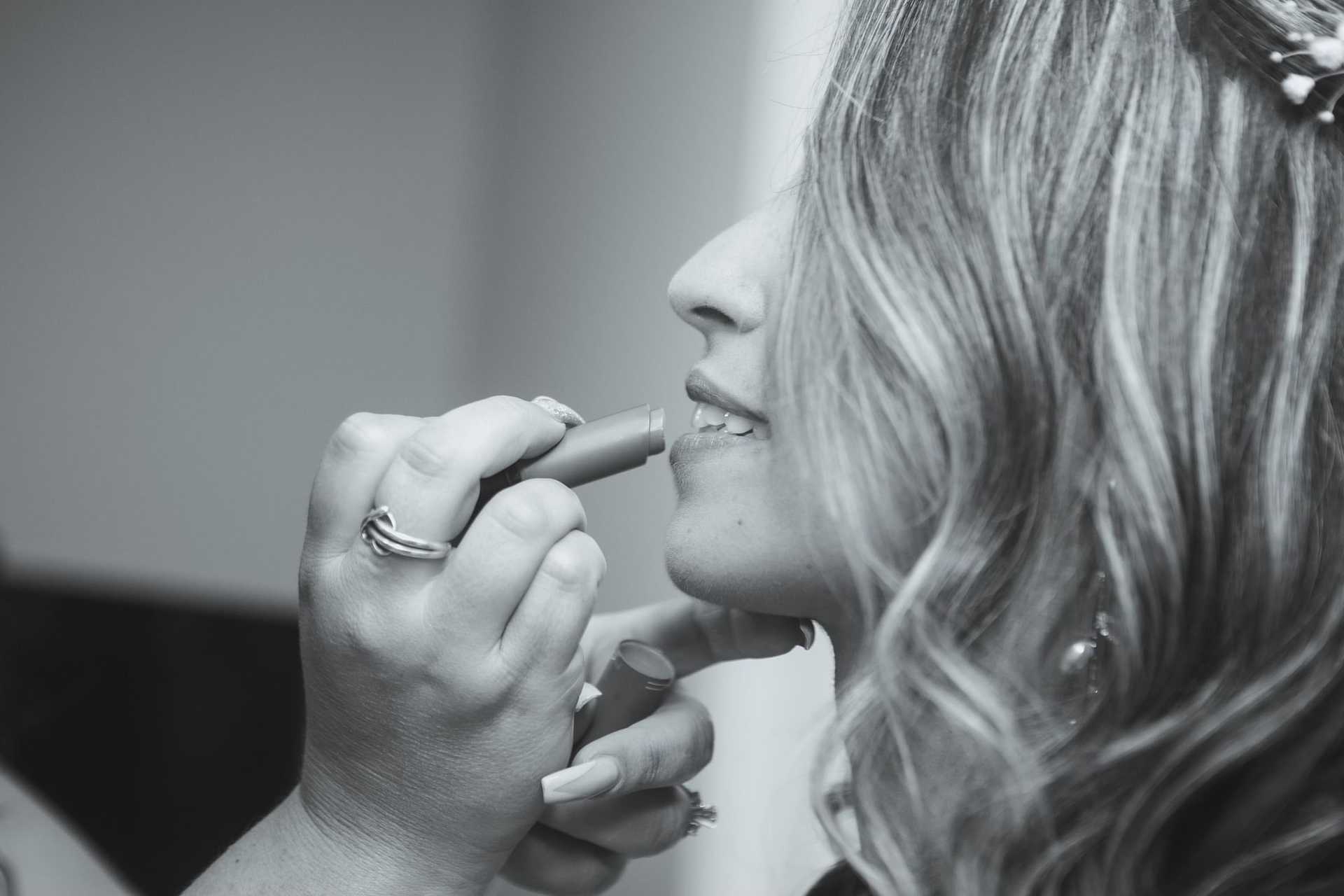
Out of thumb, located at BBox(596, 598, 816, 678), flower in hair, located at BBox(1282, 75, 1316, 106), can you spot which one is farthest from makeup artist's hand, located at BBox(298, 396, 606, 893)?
flower in hair, located at BBox(1282, 75, 1316, 106)

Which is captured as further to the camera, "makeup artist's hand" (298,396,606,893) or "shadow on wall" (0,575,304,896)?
"shadow on wall" (0,575,304,896)

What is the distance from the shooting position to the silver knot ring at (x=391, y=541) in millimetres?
561

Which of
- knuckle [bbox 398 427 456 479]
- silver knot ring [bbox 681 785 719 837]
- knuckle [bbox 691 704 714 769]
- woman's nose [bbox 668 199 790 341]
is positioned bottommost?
silver knot ring [bbox 681 785 719 837]

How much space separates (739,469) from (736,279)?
4.2 inches

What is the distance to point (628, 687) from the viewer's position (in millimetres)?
707

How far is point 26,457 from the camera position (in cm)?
152

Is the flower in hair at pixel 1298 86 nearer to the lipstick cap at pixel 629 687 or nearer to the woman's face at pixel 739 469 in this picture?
the woman's face at pixel 739 469

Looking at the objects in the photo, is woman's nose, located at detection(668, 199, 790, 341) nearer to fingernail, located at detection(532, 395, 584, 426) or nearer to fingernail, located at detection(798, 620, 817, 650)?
fingernail, located at detection(532, 395, 584, 426)

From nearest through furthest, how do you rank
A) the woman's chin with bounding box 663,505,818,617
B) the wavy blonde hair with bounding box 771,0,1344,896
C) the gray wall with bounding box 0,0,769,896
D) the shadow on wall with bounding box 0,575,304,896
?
1. the wavy blonde hair with bounding box 771,0,1344,896
2. the woman's chin with bounding box 663,505,818,617
3. the shadow on wall with bounding box 0,575,304,896
4. the gray wall with bounding box 0,0,769,896

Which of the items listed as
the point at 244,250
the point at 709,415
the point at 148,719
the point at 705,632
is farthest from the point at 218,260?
the point at 709,415

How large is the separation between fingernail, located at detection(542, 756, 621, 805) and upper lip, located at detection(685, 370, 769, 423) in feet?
0.70

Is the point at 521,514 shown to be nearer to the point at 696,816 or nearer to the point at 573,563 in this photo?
the point at 573,563

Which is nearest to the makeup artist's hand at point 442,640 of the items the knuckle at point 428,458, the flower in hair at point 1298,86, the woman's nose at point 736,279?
the knuckle at point 428,458

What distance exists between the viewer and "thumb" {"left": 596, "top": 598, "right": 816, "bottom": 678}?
0.80 metres
